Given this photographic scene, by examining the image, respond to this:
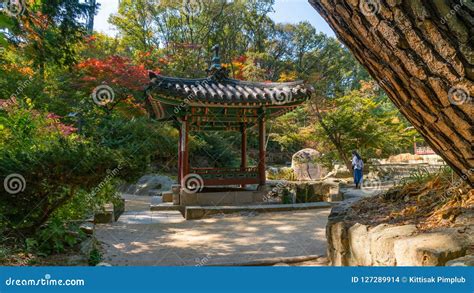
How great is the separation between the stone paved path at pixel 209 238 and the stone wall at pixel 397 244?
1.43 metres

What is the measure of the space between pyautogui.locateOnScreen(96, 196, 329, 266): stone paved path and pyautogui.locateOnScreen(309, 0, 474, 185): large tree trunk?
3.14 metres

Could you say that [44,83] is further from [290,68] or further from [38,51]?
[290,68]

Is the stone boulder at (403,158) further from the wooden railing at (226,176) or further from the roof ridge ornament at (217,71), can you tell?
the roof ridge ornament at (217,71)

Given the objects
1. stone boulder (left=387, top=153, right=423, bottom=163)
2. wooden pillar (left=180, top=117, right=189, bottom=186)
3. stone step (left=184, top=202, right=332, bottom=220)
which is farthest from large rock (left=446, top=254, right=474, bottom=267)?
stone boulder (left=387, top=153, right=423, bottom=163)

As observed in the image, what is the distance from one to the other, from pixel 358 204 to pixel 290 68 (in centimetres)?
2557

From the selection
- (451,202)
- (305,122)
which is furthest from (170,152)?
(451,202)

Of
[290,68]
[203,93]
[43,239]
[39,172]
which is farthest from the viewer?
[290,68]

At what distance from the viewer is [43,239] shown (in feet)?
11.2

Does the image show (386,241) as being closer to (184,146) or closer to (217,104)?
(217,104)

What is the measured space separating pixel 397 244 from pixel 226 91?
703 cm

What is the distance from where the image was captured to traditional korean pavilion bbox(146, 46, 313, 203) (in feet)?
26.6

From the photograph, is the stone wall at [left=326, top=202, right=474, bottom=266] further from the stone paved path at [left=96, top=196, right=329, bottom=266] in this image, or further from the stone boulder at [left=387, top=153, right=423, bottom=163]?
the stone boulder at [left=387, top=153, right=423, bottom=163]

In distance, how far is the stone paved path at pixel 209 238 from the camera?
173 inches

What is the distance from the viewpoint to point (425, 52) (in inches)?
52.9
